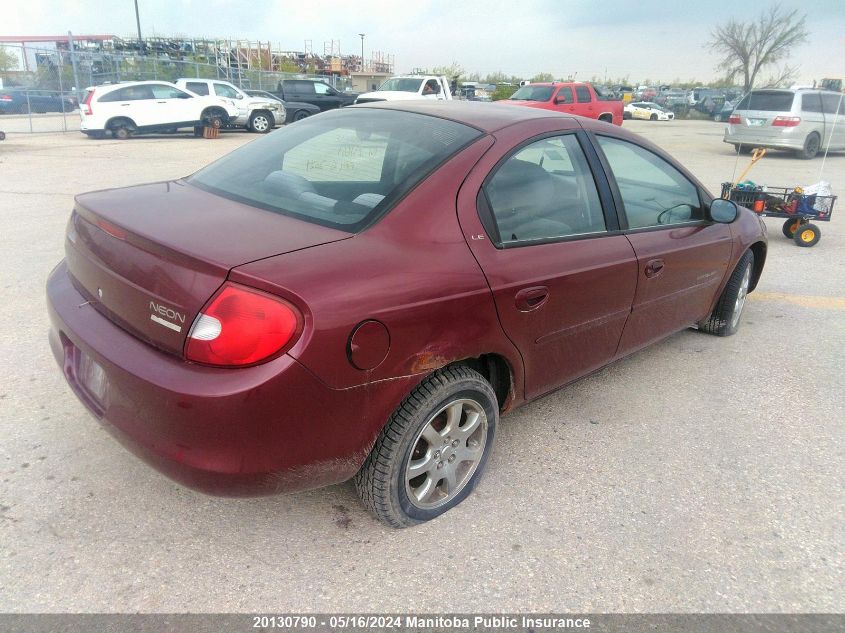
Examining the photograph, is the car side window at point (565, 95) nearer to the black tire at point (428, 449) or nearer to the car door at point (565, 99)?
the car door at point (565, 99)

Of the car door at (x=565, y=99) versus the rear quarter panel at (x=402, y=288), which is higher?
the car door at (x=565, y=99)

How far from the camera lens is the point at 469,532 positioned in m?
2.45

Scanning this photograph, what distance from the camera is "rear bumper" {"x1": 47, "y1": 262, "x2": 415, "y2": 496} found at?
1.87 metres

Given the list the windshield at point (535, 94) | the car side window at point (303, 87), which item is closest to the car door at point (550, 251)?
the windshield at point (535, 94)

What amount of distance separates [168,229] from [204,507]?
112 cm

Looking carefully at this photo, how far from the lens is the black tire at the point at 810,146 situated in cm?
1559

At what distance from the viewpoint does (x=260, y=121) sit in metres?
19.6

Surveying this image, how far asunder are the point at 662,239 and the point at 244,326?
2.34 m

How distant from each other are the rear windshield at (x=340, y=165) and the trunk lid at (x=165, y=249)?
13 cm

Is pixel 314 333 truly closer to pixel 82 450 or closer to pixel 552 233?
pixel 552 233

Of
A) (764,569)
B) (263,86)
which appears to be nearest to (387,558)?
(764,569)

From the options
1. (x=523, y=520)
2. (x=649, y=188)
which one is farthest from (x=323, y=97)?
(x=523, y=520)

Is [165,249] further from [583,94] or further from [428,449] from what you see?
[583,94]

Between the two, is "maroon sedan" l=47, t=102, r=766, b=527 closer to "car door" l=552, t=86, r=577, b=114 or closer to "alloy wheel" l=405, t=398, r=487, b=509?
"alloy wheel" l=405, t=398, r=487, b=509
